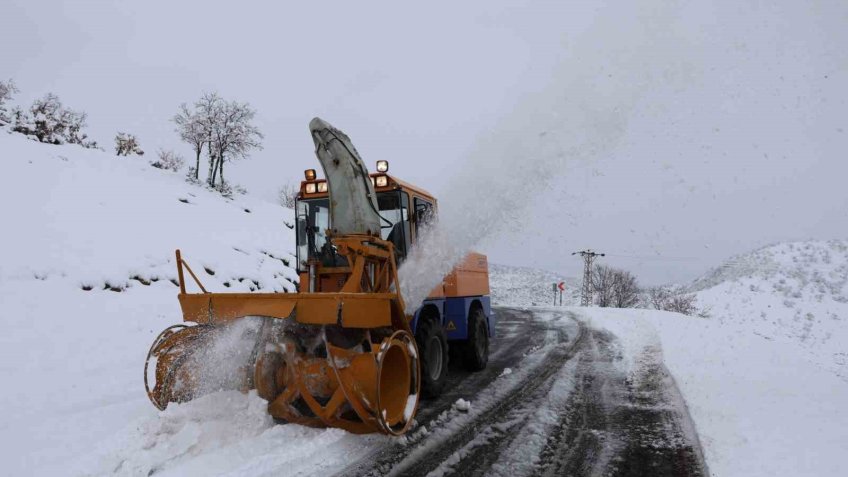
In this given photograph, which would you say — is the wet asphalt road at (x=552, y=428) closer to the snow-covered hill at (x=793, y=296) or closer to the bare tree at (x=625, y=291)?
the snow-covered hill at (x=793, y=296)

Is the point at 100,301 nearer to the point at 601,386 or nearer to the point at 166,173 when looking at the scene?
the point at 601,386

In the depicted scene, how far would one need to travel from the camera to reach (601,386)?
6.32m

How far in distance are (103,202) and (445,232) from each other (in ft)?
38.4

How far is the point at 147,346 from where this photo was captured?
25.6 feet

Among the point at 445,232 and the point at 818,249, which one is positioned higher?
the point at 818,249

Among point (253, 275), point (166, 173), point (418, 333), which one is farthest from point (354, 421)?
point (166, 173)

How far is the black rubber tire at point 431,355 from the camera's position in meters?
5.46

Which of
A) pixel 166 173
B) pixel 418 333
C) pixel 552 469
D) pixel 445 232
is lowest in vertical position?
pixel 552 469

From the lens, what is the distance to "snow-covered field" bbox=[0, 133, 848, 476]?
12.5ft

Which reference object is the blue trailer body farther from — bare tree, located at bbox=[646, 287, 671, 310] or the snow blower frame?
bare tree, located at bbox=[646, 287, 671, 310]

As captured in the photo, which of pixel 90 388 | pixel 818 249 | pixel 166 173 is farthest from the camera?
pixel 818 249

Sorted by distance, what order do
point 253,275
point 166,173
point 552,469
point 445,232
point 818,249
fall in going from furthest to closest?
1. point 818,249
2. point 166,173
3. point 253,275
4. point 445,232
5. point 552,469

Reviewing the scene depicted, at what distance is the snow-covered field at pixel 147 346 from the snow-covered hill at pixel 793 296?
46 centimetres

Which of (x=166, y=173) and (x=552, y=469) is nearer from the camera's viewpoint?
(x=552, y=469)
